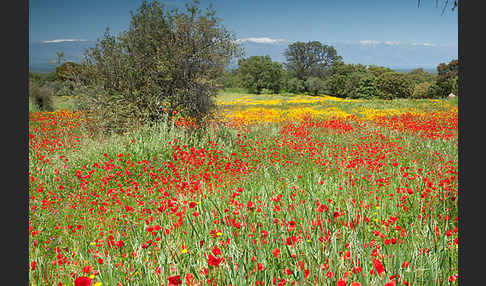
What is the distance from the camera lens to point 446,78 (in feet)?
192

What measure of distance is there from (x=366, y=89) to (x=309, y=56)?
22319 millimetres

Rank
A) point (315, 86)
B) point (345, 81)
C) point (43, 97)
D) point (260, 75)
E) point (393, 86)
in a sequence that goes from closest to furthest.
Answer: point (43, 97)
point (260, 75)
point (393, 86)
point (345, 81)
point (315, 86)

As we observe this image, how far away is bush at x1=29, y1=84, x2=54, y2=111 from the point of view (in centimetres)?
1831

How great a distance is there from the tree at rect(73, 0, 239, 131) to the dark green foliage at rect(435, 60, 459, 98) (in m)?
61.6

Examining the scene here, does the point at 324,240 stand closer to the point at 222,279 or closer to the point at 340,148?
the point at 222,279

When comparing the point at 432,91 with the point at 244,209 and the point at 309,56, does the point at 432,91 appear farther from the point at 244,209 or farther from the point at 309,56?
the point at 244,209

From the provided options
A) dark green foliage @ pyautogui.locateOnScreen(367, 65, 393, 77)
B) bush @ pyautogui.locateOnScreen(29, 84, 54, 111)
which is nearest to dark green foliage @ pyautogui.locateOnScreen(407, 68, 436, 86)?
dark green foliage @ pyautogui.locateOnScreen(367, 65, 393, 77)

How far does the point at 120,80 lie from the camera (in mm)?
9039

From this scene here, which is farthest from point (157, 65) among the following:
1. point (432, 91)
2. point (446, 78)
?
point (432, 91)

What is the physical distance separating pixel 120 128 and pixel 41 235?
5565 millimetres

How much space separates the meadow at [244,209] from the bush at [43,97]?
27.2 feet

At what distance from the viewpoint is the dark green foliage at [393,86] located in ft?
198

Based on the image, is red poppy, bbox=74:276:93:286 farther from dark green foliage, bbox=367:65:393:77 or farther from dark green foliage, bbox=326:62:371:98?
dark green foliage, bbox=367:65:393:77
